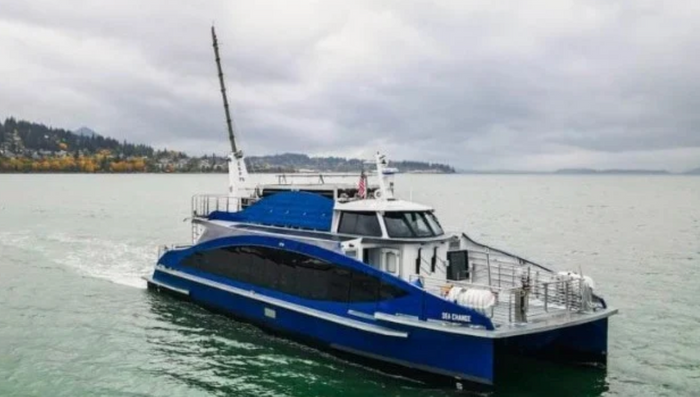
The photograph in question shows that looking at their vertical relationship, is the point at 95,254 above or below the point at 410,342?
below

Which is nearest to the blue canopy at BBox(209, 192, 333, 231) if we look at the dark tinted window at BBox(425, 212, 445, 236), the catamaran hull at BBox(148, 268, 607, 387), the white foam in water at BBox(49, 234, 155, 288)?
the catamaran hull at BBox(148, 268, 607, 387)

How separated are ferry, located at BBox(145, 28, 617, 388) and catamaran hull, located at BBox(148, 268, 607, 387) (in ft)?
0.09

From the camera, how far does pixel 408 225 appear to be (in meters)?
16.1

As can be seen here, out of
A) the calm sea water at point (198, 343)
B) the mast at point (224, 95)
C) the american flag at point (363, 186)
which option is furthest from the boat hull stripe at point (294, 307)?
the mast at point (224, 95)

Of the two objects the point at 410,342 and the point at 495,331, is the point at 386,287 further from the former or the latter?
the point at 495,331

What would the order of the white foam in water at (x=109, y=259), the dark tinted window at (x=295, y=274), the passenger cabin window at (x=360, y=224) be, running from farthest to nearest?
the white foam in water at (x=109, y=259)
the passenger cabin window at (x=360, y=224)
the dark tinted window at (x=295, y=274)

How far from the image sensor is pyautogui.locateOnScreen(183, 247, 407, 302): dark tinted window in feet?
47.7

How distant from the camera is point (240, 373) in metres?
14.9

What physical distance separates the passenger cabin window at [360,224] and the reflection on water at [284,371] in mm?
3130

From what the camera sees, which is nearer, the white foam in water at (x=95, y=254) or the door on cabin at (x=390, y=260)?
the door on cabin at (x=390, y=260)

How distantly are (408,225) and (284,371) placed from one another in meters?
4.61

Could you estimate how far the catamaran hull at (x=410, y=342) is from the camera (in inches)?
510

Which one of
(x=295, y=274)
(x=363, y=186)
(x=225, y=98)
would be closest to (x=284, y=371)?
(x=295, y=274)

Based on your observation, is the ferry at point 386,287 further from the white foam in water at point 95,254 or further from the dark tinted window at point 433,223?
the white foam in water at point 95,254
